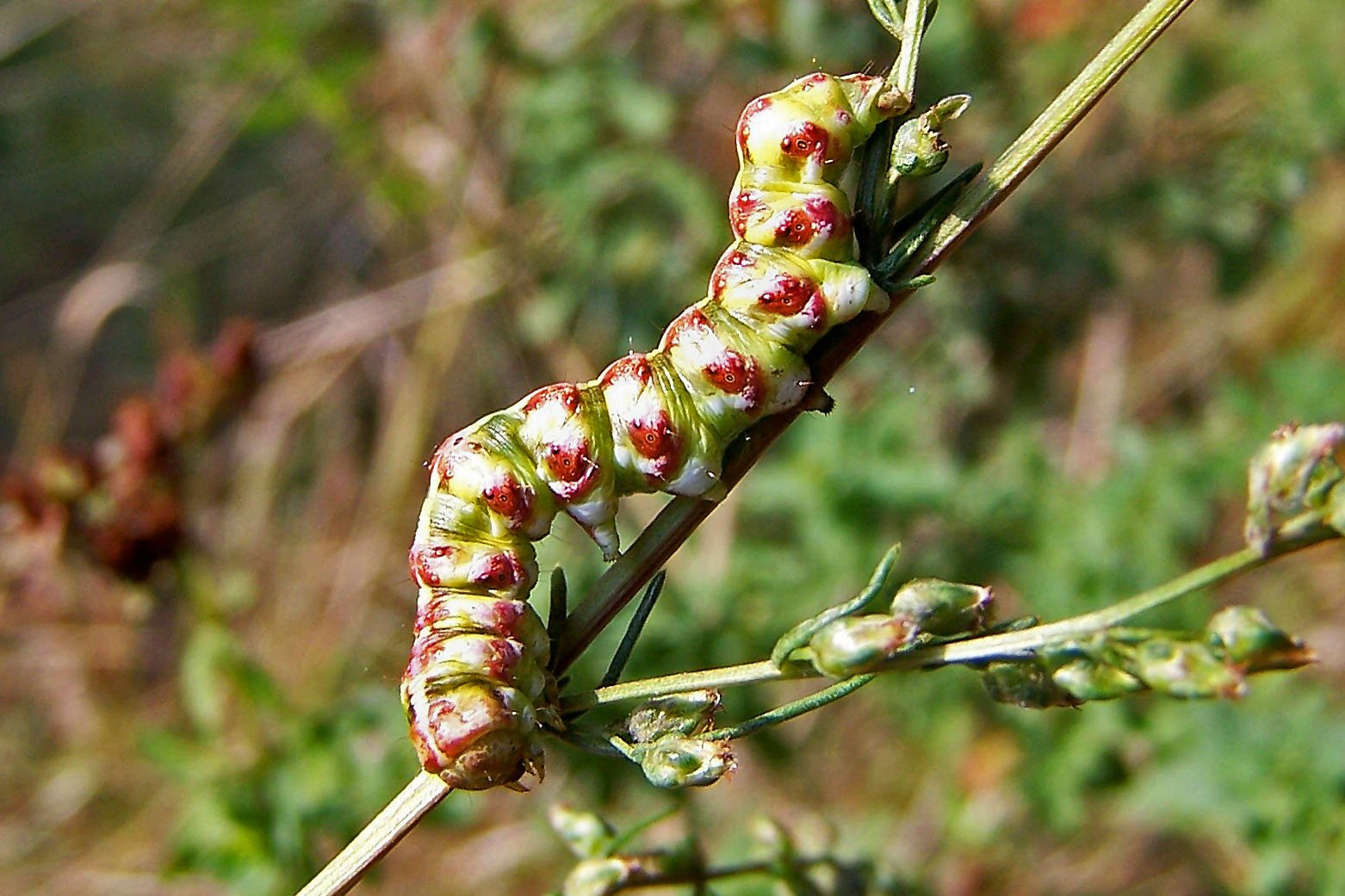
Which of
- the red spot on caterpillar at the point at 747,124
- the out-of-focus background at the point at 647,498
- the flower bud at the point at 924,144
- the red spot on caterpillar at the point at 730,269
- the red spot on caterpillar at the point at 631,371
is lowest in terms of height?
the out-of-focus background at the point at 647,498

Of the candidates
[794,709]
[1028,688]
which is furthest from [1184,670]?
[794,709]

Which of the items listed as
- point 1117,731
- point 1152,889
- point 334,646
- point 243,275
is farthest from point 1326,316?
point 243,275

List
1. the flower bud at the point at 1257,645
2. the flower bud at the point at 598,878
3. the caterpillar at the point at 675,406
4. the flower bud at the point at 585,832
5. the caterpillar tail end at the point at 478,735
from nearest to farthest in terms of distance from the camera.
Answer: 1. the flower bud at the point at 1257,645
2. the caterpillar tail end at the point at 478,735
3. the caterpillar at the point at 675,406
4. the flower bud at the point at 598,878
5. the flower bud at the point at 585,832

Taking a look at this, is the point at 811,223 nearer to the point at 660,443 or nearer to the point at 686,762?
the point at 660,443

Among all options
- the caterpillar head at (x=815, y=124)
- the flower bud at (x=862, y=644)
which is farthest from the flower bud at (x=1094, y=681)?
the caterpillar head at (x=815, y=124)

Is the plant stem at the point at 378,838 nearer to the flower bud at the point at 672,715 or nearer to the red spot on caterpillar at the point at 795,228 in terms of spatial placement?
the flower bud at the point at 672,715

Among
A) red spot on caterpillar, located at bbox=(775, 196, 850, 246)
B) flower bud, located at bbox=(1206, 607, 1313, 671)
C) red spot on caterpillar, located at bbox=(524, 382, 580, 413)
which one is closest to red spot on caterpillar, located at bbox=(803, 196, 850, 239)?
red spot on caterpillar, located at bbox=(775, 196, 850, 246)

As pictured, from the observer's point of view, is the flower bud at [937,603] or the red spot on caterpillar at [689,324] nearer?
the flower bud at [937,603]
